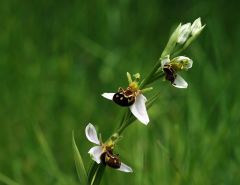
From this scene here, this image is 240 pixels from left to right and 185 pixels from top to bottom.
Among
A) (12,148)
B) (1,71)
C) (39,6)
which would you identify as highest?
(39,6)

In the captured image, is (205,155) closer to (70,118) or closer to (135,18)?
(70,118)

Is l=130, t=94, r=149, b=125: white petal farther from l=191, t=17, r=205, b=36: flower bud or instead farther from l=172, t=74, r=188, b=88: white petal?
l=191, t=17, r=205, b=36: flower bud

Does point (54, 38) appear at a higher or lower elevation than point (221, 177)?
higher

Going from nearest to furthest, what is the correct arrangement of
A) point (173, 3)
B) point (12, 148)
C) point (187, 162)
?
point (187, 162)
point (12, 148)
point (173, 3)

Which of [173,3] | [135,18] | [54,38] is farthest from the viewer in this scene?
[173,3]

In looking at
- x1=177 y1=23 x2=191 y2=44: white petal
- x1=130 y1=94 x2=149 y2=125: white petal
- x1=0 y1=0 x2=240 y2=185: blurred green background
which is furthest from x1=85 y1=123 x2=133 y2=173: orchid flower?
x1=0 y1=0 x2=240 y2=185: blurred green background

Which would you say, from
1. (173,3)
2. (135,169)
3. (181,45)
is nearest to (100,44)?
(173,3)

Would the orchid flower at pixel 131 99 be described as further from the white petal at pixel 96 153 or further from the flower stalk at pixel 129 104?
the white petal at pixel 96 153

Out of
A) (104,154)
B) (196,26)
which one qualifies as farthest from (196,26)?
(104,154)
